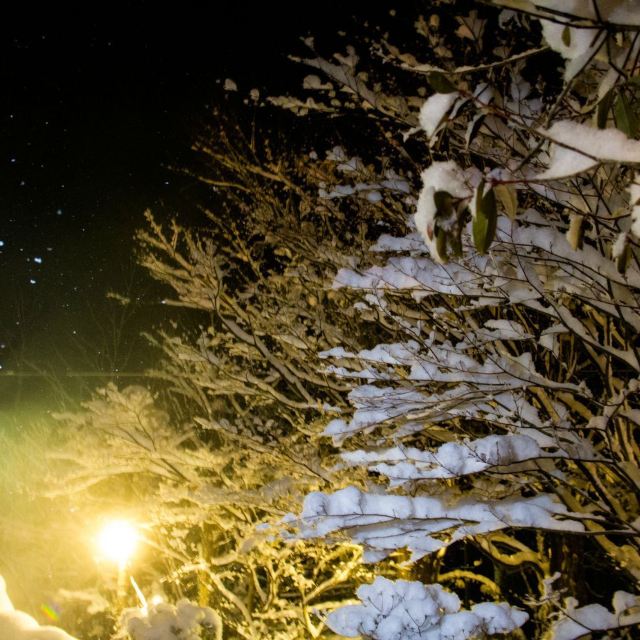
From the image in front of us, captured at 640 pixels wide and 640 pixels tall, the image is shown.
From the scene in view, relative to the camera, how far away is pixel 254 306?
7.03 m

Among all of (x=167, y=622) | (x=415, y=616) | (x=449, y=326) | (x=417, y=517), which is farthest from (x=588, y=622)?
(x=167, y=622)

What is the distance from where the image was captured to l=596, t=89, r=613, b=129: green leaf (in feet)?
4.02

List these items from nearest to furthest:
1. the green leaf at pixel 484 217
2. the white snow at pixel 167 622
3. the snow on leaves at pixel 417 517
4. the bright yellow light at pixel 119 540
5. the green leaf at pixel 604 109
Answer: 1. the green leaf at pixel 484 217
2. the green leaf at pixel 604 109
3. the snow on leaves at pixel 417 517
4. the white snow at pixel 167 622
5. the bright yellow light at pixel 119 540

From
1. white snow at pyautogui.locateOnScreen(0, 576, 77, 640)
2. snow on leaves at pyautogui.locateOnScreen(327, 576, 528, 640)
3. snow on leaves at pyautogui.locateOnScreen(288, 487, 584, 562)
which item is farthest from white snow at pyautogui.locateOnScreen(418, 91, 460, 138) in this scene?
white snow at pyautogui.locateOnScreen(0, 576, 77, 640)

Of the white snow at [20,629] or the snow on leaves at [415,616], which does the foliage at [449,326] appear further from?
the white snow at [20,629]

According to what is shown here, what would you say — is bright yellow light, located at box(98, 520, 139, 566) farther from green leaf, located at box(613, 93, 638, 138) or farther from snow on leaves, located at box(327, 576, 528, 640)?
green leaf, located at box(613, 93, 638, 138)

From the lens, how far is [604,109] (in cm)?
124

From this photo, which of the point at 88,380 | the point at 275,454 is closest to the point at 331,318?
the point at 275,454

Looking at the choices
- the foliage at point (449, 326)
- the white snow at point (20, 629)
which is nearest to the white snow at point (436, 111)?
the foliage at point (449, 326)

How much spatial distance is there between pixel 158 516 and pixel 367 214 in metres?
5.59

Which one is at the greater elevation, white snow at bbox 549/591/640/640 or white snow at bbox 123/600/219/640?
white snow at bbox 549/591/640/640

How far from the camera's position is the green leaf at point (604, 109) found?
1226 millimetres

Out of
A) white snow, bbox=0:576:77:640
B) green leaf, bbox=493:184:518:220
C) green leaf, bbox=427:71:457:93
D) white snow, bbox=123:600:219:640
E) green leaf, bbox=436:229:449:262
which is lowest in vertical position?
white snow, bbox=123:600:219:640

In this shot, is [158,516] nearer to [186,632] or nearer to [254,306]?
[186,632]
